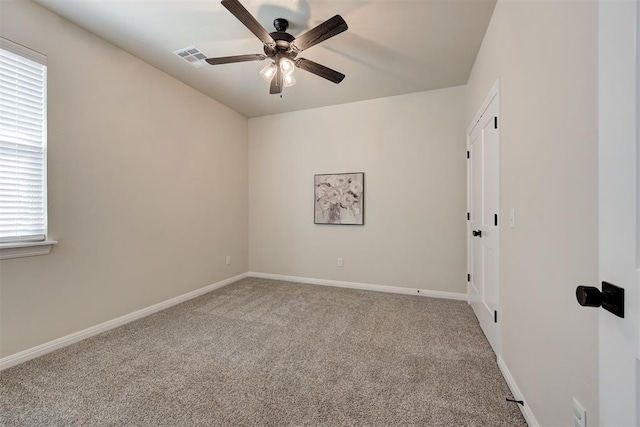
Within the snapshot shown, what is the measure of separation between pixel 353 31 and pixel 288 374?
2806 mm

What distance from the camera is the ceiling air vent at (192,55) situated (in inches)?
100

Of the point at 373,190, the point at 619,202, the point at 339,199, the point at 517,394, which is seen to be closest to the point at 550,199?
the point at 619,202

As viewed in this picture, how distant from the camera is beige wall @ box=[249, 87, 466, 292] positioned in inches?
132

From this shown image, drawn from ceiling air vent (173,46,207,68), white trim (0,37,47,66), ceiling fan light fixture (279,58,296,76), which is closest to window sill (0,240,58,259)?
white trim (0,37,47,66)

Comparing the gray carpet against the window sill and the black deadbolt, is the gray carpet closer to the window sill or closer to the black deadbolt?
the window sill

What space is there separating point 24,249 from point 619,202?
3185 millimetres

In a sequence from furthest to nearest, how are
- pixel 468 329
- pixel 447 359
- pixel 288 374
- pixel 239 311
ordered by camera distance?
pixel 239 311 < pixel 468 329 < pixel 447 359 < pixel 288 374

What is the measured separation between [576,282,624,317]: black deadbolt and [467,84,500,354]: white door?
1.46 metres

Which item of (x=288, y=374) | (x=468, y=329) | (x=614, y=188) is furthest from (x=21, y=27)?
(x=468, y=329)

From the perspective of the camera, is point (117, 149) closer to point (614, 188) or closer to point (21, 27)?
point (21, 27)

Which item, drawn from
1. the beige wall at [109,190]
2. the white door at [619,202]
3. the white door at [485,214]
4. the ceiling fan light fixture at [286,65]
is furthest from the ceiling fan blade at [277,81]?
the white door at [619,202]

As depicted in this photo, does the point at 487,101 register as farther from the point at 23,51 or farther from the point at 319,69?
the point at 23,51

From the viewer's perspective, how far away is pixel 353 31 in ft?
7.40

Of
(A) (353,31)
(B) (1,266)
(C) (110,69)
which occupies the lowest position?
(B) (1,266)
